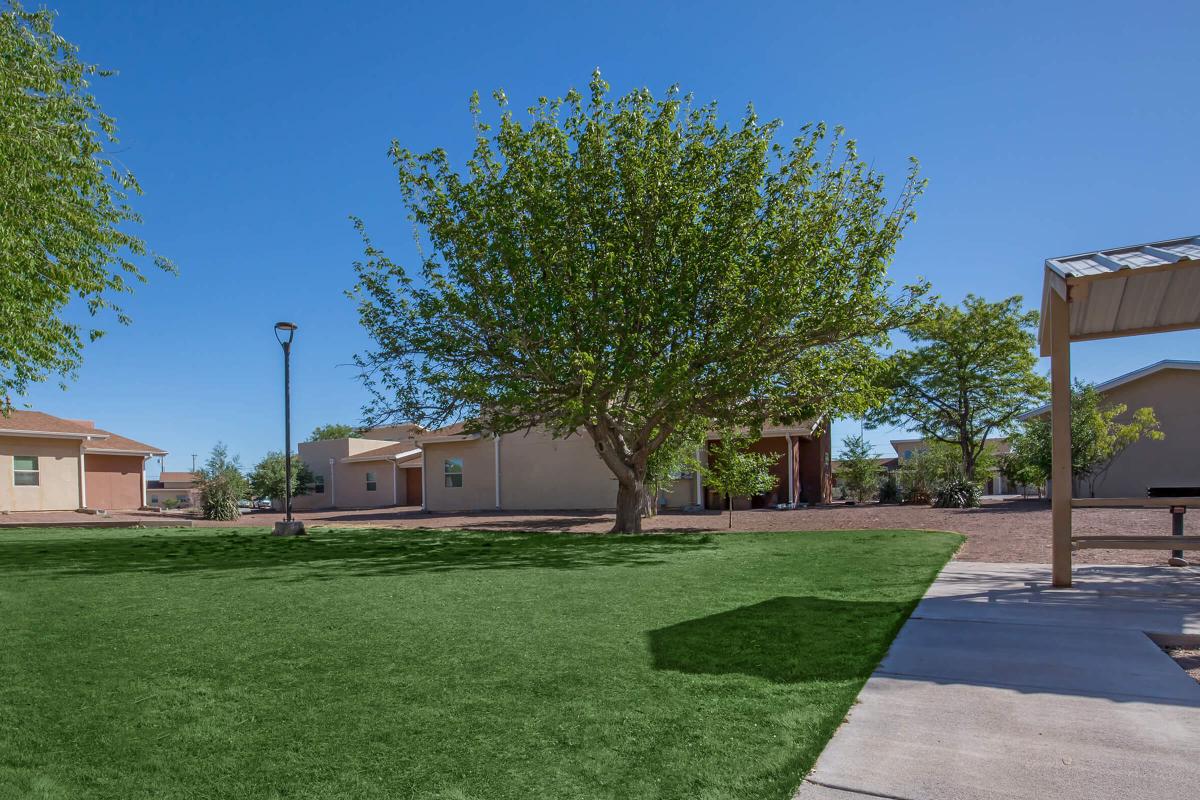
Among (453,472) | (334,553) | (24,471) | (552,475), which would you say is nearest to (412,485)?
(453,472)

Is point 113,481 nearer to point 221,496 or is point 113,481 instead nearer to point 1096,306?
point 221,496

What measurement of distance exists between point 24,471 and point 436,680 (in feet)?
106

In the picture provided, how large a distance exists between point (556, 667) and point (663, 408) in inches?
429

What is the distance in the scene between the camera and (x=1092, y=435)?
22.8 metres

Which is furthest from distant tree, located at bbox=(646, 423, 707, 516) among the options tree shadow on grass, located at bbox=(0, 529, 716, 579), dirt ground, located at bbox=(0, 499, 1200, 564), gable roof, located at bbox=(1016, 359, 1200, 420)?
gable roof, located at bbox=(1016, 359, 1200, 420)

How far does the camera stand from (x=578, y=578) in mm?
8555

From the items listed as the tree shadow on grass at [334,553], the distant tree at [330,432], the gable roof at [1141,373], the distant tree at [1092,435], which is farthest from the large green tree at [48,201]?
the distant tree at [330,432]

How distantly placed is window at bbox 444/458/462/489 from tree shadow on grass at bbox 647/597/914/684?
84.6ft

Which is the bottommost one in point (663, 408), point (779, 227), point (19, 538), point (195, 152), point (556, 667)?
point (19, 538)

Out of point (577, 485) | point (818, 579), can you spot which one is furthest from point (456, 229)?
point (577, 485)

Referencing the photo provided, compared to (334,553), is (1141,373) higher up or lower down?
higher up

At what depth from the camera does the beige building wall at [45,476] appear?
2825cm

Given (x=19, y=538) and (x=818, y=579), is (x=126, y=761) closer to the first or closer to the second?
(x=818, y=579)

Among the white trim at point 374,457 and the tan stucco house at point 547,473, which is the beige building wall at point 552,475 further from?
the white trim at point 374,457
